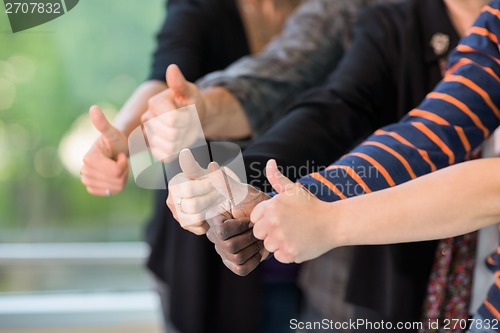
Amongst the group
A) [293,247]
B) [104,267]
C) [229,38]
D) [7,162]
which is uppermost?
[229,38]

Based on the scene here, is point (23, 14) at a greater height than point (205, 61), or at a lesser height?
greater

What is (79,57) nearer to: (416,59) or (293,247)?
(416,59)

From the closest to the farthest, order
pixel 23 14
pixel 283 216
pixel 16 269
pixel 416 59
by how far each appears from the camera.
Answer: pixel 283 216 < pixel 23 14 < pixel 416 59 < pixel 16 269

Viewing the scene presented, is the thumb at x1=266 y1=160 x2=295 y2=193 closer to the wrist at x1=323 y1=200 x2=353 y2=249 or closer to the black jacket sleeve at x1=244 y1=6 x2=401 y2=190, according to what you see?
the wrist at x1=323 y1=200 x2=353 y2=249

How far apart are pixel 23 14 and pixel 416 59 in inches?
17.7

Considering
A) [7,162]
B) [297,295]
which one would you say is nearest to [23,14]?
[297,295]

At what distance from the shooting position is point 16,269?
1.71 m

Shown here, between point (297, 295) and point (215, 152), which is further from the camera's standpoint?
point (297, 295)

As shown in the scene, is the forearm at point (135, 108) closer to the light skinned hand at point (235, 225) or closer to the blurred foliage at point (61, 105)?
the light skinned hand at point (235, 225)

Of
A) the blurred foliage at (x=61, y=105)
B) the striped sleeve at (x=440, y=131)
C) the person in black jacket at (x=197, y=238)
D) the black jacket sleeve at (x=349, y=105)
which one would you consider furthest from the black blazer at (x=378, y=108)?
the blurred foliage at (x=61, y=105)

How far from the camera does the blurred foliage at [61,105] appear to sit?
57.5 inches
